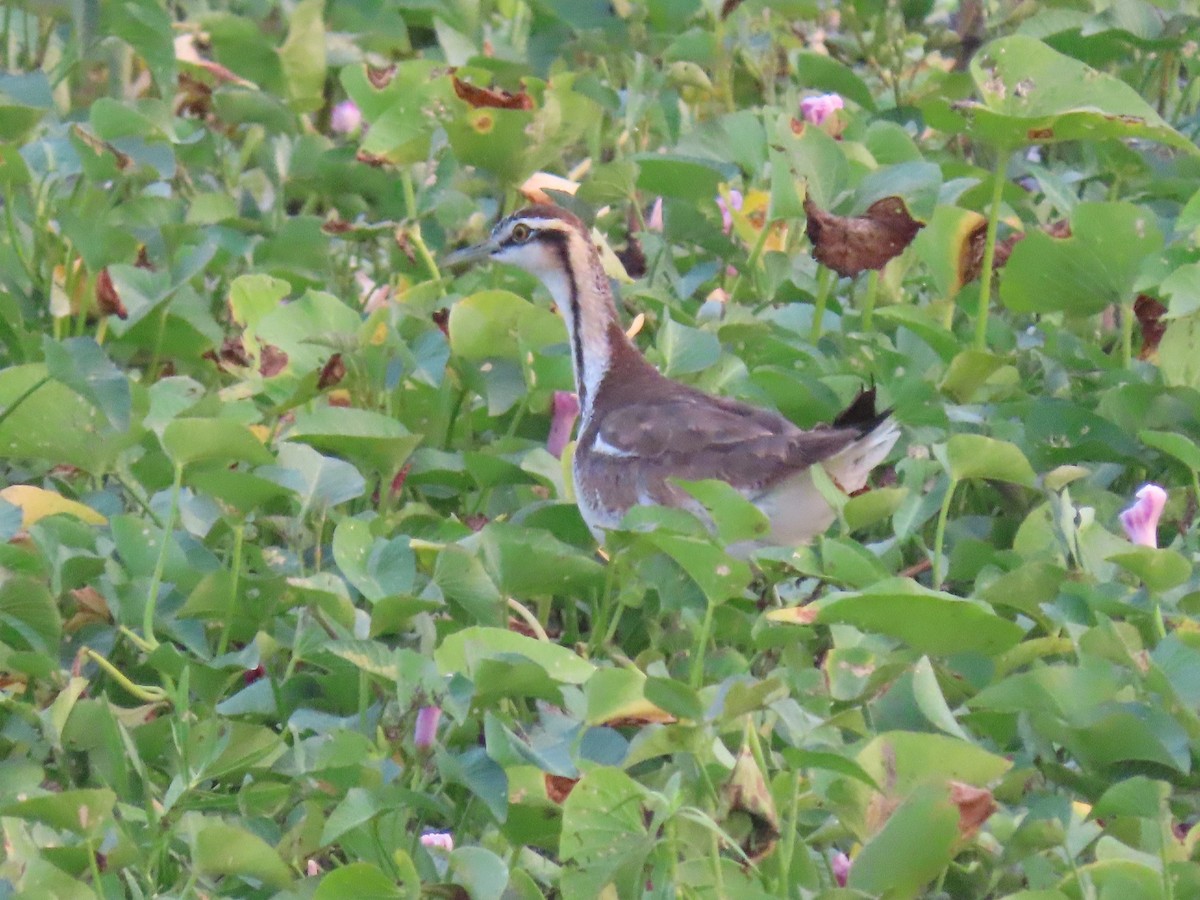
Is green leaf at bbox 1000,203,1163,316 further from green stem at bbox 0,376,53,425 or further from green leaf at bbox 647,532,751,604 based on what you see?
green stem at bbox 0,376,53,425

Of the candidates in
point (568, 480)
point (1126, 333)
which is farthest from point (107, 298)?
point (1126, 333)

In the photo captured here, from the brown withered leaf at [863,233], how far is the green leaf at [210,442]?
1513 millimetres

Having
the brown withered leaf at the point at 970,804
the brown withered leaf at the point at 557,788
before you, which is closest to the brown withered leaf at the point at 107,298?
the brown withered leaf at the point at 557,788

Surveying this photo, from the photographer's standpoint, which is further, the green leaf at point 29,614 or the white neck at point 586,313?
the white neck at point 586,313

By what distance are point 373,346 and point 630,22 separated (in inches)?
108

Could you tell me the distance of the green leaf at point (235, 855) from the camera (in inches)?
131

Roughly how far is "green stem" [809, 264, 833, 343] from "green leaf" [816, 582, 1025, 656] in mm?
1687

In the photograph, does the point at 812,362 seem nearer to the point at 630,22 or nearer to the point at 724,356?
the point at 724,356

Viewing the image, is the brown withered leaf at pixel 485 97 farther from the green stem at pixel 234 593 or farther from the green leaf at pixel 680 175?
the green stem at pixel 234 593

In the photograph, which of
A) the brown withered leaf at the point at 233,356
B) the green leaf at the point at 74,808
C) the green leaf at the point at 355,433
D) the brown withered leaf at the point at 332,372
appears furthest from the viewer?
the brown withered leaf at the point at 233,356

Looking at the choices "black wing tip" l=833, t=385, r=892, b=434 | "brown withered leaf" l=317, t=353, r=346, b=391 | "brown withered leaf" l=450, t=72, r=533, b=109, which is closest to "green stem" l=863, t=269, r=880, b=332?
"black wing tip" l=833, t=385, r=892, b=434

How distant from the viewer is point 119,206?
6.07 meters

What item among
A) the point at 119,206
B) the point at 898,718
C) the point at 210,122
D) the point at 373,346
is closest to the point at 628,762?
the point at 898,718

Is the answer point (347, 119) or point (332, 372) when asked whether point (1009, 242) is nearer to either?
point (332, 372)
